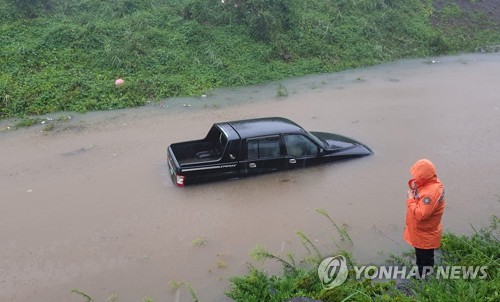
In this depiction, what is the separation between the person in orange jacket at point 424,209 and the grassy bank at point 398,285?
37cm

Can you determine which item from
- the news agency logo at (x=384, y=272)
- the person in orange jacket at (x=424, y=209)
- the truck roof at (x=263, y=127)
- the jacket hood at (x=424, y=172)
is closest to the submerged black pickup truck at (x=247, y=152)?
the truck roof at (x=263, y=127)

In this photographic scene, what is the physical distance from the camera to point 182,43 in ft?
55.3

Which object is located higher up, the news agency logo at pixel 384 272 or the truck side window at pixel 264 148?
the truck side window at pixel 264 148

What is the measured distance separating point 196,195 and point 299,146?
7.17 ft

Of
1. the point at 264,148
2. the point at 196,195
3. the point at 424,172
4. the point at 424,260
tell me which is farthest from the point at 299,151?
the point at 424,172

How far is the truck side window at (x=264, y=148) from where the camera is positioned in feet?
30.1

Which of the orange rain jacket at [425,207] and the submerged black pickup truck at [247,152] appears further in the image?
the submerged black pickup truck at [247,152]

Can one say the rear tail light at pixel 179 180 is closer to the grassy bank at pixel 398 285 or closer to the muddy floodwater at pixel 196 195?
the muddy floodwater at pixel 196 195

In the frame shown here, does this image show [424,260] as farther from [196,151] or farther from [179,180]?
[196,151]

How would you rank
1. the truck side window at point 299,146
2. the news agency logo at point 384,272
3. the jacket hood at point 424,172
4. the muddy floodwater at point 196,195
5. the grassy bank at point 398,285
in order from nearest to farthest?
the grassy bank at point 398,285, the jacket hood at point 424,172, the news agency logo at point 384,272, the muddy floodwater at point 196,195, the truck side window at point 299,146

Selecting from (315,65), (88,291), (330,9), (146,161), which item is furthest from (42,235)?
(330,9)

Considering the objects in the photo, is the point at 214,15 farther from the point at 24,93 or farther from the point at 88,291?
the point at 88,291

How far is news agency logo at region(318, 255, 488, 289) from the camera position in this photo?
5.86m

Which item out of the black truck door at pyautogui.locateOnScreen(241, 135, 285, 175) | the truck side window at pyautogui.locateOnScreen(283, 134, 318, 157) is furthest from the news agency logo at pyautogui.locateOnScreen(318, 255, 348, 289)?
the truck side window at pyautogui.locateOnScreen(283, 134, 318, 157)
